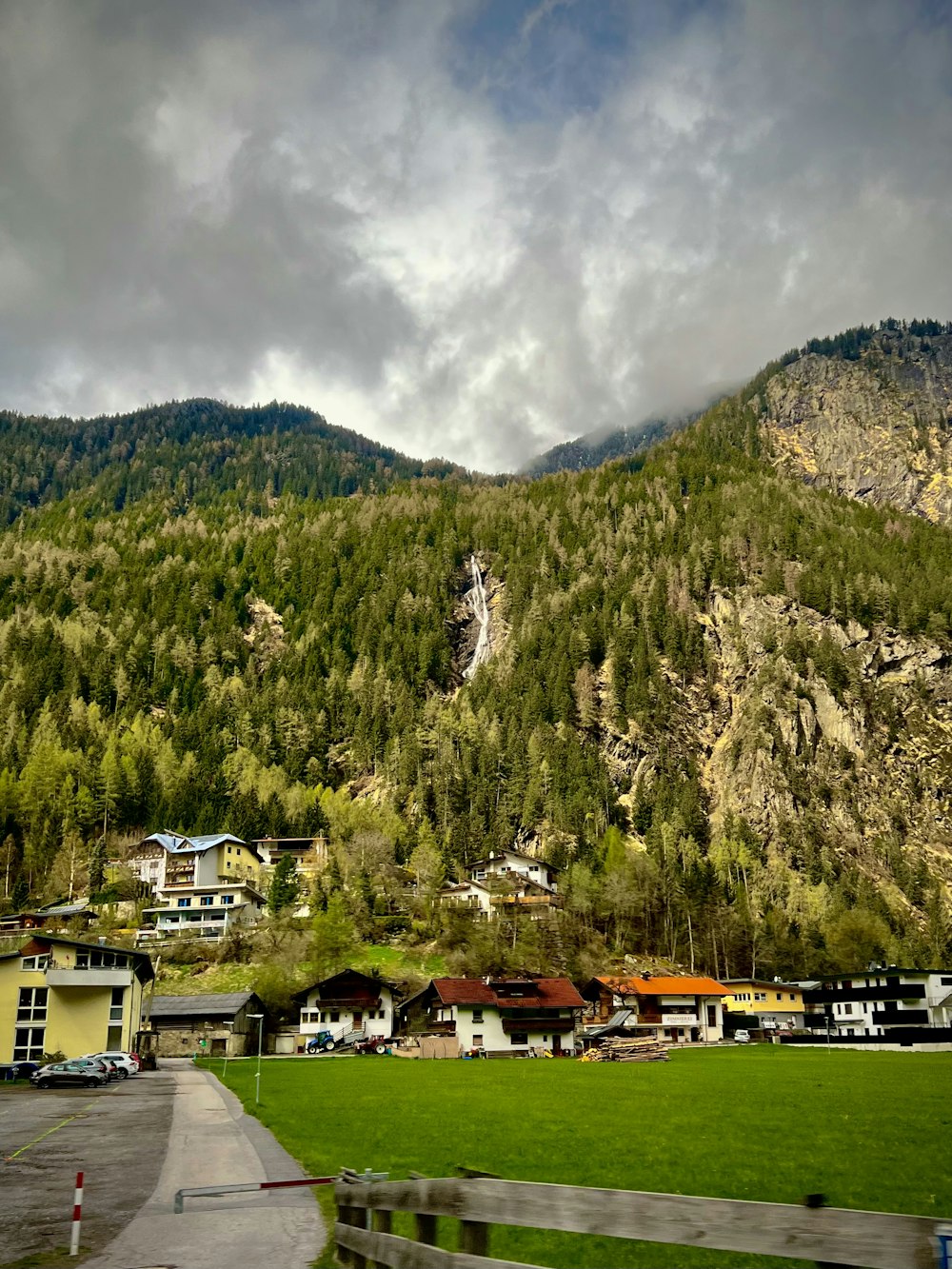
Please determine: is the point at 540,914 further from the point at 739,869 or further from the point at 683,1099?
the point at 683,1099

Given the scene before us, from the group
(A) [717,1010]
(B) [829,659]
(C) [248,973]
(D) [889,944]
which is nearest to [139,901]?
(C) [248,973]

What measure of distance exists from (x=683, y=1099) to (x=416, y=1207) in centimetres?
3202

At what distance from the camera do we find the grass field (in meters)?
17.2

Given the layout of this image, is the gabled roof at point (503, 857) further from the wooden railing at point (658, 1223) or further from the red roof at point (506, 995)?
the wooden railing at point (658, 1223)

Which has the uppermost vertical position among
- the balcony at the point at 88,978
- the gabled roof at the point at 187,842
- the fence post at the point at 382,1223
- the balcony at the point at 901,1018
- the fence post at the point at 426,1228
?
the gabled roof at the point at 187,842

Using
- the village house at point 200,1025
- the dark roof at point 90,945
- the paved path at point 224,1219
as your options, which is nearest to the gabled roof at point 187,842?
the village house at point 200,1025

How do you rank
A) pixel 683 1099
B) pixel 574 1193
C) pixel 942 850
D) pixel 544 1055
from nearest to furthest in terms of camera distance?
1. pixel 574 1193
2. pixel 683 1099
3. pixel 544 1055
4. pixel 942 850

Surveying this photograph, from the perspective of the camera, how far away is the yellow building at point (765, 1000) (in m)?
120

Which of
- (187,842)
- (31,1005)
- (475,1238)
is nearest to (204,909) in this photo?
(187,842)

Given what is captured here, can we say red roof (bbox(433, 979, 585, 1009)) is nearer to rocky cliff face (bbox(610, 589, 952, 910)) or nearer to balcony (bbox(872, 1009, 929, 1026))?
balcony (bbox(872, 1009, 929, 1026))

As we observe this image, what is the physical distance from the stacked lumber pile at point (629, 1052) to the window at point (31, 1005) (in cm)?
4197

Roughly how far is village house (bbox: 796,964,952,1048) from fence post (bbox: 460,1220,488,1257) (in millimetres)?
111140

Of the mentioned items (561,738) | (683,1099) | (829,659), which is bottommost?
(683,1099)

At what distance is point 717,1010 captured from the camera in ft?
347
